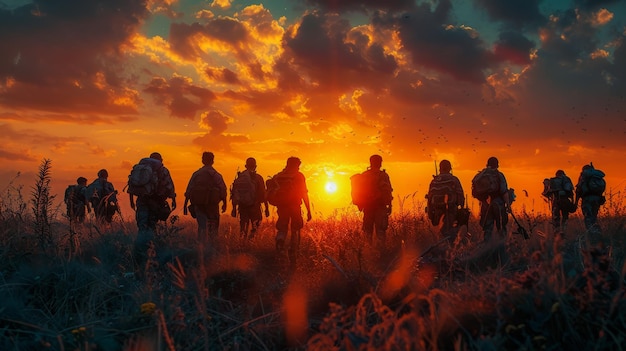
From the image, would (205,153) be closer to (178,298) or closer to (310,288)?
(310,288)

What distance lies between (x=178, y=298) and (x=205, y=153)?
312 inches

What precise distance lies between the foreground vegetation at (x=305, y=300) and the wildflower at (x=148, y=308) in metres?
0.01

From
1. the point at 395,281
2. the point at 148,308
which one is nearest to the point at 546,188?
the point at 395,281

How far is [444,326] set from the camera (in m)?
4.07

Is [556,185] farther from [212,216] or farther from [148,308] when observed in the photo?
[148,308]

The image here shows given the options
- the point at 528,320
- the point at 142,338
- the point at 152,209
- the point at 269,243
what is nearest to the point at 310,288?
the point at 142,338

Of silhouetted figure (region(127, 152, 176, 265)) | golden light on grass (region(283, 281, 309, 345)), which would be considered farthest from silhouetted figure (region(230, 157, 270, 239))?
golden light on grass (region(283, 281, 309, 345))

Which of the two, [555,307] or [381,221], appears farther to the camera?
[381,221]

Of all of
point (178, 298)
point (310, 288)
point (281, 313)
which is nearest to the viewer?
point (178, 298)

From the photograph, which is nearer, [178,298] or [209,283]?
[178,298]

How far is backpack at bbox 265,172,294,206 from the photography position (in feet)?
35.7

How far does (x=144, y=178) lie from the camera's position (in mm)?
11383

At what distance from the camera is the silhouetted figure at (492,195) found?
12039mm

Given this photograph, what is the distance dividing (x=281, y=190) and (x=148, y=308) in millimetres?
6439
